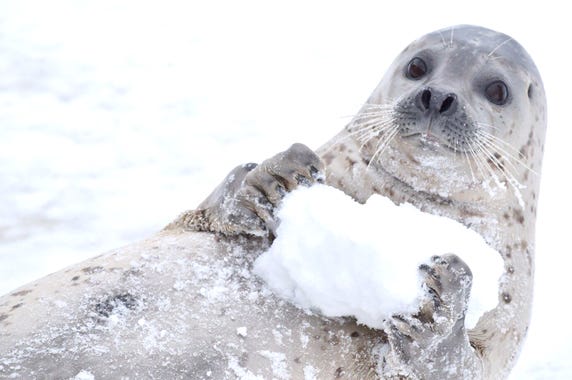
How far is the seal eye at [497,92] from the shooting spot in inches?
140

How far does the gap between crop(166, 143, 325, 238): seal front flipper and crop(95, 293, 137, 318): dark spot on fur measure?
0.46 metres

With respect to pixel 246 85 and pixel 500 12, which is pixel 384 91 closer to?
pixel 246 85

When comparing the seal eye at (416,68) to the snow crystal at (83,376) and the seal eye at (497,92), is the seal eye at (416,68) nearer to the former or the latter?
the seal eye at (497,92)

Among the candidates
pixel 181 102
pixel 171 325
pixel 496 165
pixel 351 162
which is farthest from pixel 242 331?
pixel 181 102

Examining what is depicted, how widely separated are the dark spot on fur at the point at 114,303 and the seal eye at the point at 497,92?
1.47m

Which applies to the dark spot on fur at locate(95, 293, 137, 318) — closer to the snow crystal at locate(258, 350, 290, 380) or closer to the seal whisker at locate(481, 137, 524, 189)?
the snow crystal at locate(258, 350, 290, 380)

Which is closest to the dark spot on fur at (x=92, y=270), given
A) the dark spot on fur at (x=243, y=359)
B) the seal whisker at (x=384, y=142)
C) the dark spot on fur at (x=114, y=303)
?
the dark spot on fur at (x=114, y=303)

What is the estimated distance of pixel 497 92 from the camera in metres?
3.57

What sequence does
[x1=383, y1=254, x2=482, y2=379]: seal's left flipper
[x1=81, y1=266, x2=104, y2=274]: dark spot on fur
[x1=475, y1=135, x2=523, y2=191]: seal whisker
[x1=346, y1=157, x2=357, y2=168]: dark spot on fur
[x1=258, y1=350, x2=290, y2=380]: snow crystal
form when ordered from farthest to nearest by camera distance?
[x1=346, y1=157, x2=357, y2=168]: dark spot on fur
[x1=475, y1=135, x2=523, y2=191]: seal whisker
[x1=81, y1=266, x2=104, y2=274]: dark spot on fur
[x1=258, y1=350, x2=290, y2=380]: snow crystal
[x1=383, y1=254, x2=482, y2=379]: seal's left flipper

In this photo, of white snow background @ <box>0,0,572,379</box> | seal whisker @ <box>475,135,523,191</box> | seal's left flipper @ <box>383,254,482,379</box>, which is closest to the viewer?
seal's left flipper @ <box>383,254,482,379</box>

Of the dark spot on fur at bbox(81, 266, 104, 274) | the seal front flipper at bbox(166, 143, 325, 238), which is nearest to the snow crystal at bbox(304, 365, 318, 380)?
the seal front flipper at bbox(166, 143, 325, 238)

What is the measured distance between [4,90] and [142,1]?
2.23 meters

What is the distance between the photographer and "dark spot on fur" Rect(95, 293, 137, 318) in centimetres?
290

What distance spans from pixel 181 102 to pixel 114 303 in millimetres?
3990
